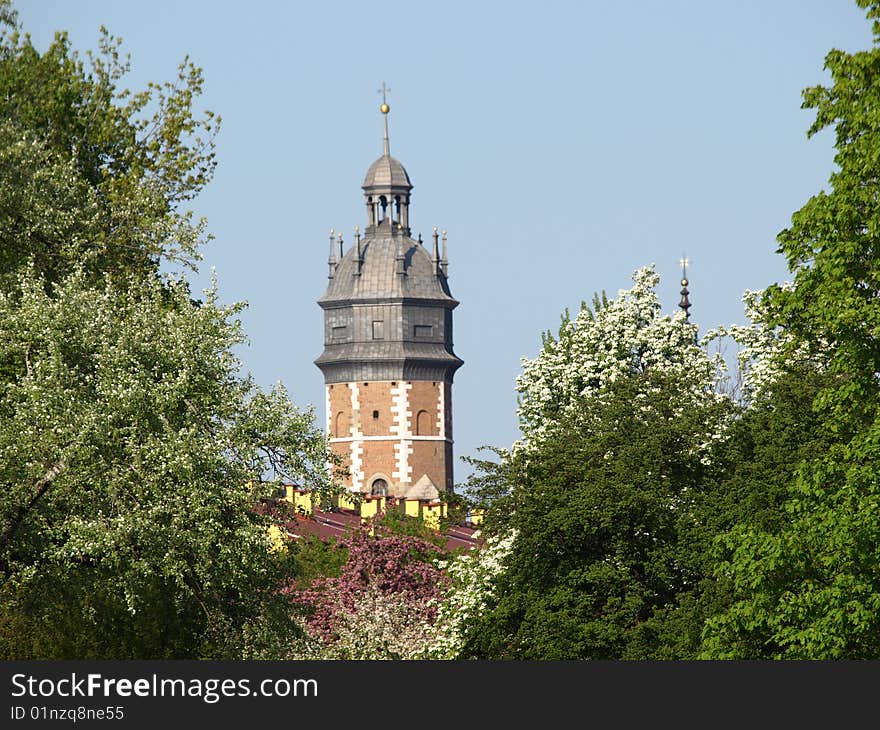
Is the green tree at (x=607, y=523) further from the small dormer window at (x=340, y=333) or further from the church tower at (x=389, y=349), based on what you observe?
the small dormer window at (x=340, y=333)

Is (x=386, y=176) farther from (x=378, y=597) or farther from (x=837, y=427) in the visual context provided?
(x=837, y=427)

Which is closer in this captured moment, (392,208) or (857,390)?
(857,390)

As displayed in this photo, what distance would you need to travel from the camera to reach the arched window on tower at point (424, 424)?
182125 mm

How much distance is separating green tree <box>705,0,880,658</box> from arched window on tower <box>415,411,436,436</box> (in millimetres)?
146488

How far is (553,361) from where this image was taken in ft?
178

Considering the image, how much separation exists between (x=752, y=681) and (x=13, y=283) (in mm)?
19277

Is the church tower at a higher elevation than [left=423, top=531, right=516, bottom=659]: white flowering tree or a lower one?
higher

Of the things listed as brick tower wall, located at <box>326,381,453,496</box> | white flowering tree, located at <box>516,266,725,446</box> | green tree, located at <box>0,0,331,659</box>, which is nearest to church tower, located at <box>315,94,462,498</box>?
brick tower wall, located at <box>326,381,453,496</box>

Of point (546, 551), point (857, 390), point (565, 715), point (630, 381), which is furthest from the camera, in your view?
point (630, 381)

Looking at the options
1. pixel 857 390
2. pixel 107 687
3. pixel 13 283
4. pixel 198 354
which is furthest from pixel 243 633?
pixel 107 687

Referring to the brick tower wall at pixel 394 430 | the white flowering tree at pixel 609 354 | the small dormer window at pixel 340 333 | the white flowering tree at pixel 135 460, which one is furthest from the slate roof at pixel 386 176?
the white flowering tree at pixel 135 460

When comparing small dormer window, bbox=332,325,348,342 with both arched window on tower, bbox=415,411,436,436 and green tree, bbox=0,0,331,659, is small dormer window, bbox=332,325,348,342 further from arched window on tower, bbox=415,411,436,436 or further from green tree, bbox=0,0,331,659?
green tree, bbox=0,0,331,659

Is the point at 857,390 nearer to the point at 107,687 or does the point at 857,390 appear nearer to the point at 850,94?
the point at 850,94

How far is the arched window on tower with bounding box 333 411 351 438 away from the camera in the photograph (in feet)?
595
